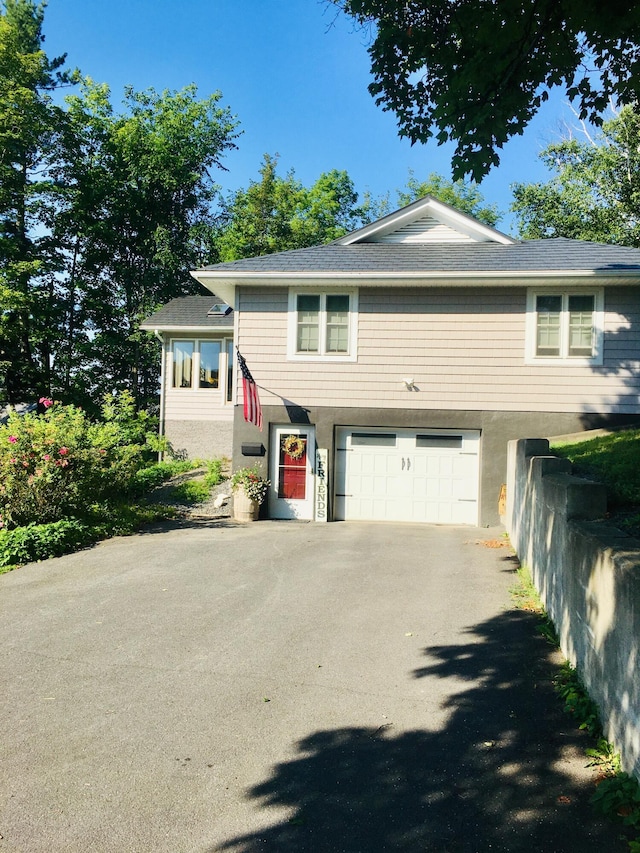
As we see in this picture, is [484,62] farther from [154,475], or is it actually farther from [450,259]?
[154,475]

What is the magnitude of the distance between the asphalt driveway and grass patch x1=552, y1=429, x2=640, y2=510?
1.60 metres

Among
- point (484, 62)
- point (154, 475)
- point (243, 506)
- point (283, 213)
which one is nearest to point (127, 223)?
point (283, 213)

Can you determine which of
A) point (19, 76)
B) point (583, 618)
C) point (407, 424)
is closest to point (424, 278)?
point (407, 424)

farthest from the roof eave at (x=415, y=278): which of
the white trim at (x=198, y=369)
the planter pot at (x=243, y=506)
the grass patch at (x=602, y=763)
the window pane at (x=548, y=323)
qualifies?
the grass patch at (x=602, y=763)

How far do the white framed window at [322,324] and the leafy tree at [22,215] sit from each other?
1352cm

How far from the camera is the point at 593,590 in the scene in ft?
13.5

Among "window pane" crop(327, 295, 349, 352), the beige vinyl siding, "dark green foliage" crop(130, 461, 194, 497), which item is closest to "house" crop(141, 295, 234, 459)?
"dark green foliage" crop(130, 461, 194, 497)

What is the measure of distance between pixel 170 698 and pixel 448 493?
10.2 meters

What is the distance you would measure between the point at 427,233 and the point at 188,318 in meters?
8.47

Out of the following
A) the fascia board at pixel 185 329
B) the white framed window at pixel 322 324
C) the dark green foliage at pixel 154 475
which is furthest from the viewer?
the fascia board at pixel 185 329

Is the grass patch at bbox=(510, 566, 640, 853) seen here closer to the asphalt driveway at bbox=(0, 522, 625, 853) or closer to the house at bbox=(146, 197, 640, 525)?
the asphalt driveway at bbox=(0, 522, 625, 853)

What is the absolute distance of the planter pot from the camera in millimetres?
13703

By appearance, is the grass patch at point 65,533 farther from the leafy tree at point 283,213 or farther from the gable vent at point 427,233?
the leafy tree at point 283,213

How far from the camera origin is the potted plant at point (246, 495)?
13711 mm
